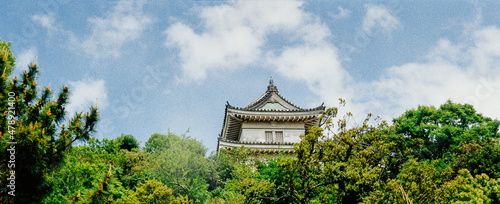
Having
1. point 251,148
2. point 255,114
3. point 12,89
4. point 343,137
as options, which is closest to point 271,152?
point 251,148

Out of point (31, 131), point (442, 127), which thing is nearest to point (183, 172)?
point (31, 131)

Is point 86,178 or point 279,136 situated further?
point 279,136

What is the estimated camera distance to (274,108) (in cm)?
2902

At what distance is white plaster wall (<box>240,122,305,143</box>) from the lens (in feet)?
88.5

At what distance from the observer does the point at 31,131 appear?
6781 mm

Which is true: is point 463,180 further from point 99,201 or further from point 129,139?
point 129,139

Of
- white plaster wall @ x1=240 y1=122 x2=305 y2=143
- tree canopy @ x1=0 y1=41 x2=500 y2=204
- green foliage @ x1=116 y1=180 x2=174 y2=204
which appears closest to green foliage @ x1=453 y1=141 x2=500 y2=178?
tree canopy @ x1=0 y1=41 x2=500 y2=204

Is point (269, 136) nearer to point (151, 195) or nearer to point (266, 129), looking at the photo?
point (266, 129)

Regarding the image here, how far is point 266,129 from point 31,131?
70.0 ft

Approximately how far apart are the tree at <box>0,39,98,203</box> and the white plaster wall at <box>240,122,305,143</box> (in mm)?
18772

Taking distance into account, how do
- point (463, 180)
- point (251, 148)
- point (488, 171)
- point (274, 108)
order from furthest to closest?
point (274, 108) < point (251, 148) < point (488, 171) < point (463, 180)

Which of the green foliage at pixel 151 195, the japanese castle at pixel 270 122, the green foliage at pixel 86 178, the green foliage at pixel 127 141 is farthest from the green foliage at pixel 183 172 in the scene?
the green foliage at pixel 127 141

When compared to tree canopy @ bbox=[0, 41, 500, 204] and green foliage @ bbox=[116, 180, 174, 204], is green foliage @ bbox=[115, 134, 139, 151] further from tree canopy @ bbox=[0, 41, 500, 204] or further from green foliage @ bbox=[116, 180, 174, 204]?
green foliage @ bbox=[116, 180, 174, 204]

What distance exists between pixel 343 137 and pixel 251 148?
567 inches
